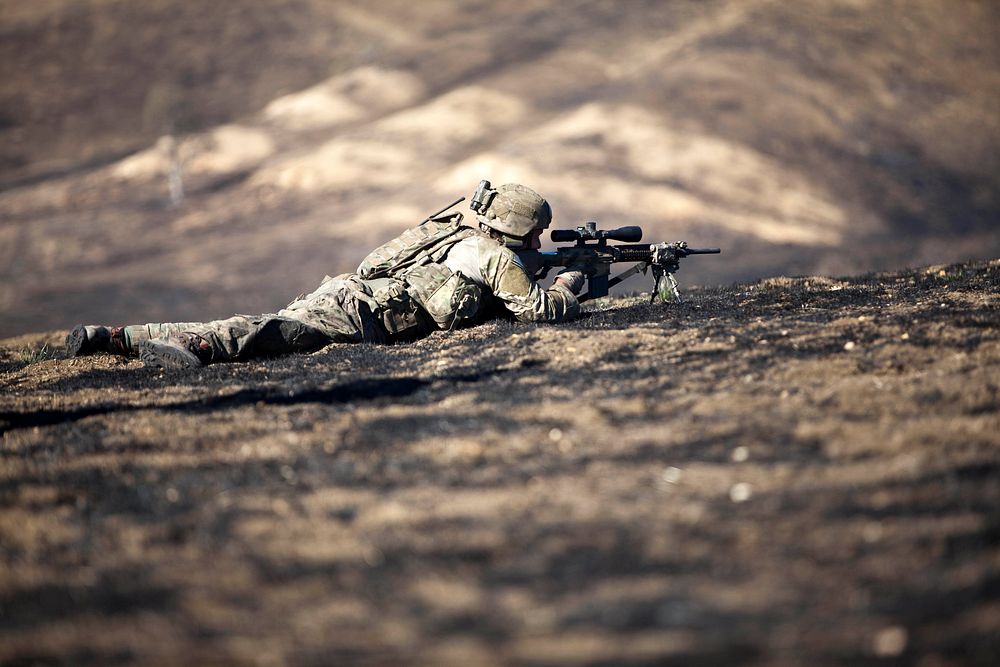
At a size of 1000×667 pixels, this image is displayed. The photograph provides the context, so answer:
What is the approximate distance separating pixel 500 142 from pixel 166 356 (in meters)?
26.3

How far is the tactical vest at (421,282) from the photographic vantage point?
801 centimetres

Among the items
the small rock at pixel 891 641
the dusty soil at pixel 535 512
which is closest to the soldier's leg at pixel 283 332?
the dusty soil at pixel 535 512

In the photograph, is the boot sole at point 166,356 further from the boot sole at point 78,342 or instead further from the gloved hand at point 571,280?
the gloved hand at point 571,280

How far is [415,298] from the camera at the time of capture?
8.14m

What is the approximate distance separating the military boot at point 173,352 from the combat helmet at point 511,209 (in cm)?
264

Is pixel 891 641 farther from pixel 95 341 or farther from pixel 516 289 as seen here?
pixel 95 341

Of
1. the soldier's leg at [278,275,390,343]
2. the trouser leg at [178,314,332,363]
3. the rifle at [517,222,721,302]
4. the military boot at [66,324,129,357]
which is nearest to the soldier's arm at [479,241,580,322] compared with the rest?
the rifle at [517,222,721,302]

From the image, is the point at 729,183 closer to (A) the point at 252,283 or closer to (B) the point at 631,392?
(A) the point at 252,283

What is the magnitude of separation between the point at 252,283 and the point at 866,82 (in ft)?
76.3

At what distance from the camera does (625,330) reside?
7.28 meters

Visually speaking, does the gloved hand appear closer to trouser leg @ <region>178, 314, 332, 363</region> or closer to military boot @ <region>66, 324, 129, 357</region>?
trouser leg @ <region>178, 314, 332, 363</region>

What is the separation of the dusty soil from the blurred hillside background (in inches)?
702

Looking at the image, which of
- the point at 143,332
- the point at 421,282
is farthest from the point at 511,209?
the point at 143,332

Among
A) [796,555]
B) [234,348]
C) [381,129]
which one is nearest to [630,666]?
[796,555]
